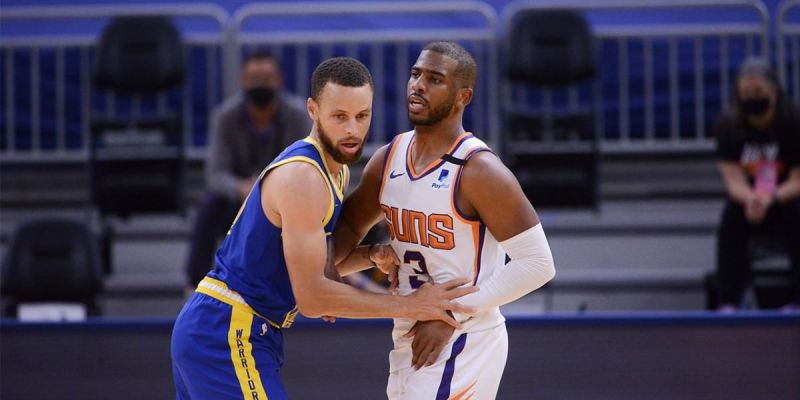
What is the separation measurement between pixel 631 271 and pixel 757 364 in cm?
282

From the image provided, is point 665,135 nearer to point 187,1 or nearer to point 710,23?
point 710,23

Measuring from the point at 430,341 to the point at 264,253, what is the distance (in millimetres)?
643

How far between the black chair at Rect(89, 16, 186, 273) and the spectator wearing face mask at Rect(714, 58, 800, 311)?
3.73 metres

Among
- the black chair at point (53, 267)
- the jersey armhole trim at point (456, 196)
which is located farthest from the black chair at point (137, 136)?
the jersey armhole trim at point (456, 196)

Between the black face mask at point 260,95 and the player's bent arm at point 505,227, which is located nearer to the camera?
the player's bent arm at point 505,227

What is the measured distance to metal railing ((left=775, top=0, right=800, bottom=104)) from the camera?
305 inches

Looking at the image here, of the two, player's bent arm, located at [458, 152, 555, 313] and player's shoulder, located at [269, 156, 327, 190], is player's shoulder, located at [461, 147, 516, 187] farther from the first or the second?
player's shoulder, located at [269, 156, 327, 190]

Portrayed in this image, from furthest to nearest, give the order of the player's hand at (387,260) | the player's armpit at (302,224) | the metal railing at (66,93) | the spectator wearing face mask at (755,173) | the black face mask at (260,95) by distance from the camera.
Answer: the metal railing at (66,93) < the black face mask at (260,95) < the spectator wearing face mask at (755,173) < the player's hand at (387,260) < the player's armpit at (302,224)

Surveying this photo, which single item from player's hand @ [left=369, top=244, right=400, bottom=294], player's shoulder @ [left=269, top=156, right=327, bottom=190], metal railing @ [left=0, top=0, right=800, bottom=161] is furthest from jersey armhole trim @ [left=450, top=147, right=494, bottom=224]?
metal railing @ [left=0, top=0, right=800, bottom=161]

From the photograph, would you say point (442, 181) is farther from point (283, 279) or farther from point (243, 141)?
point (243, 141)

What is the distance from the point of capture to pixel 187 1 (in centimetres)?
1013

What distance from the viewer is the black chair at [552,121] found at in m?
7.53

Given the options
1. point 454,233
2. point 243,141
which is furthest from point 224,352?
point 243,141

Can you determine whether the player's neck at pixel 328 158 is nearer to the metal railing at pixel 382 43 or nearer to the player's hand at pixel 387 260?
the player's hand at pixel 387 260
